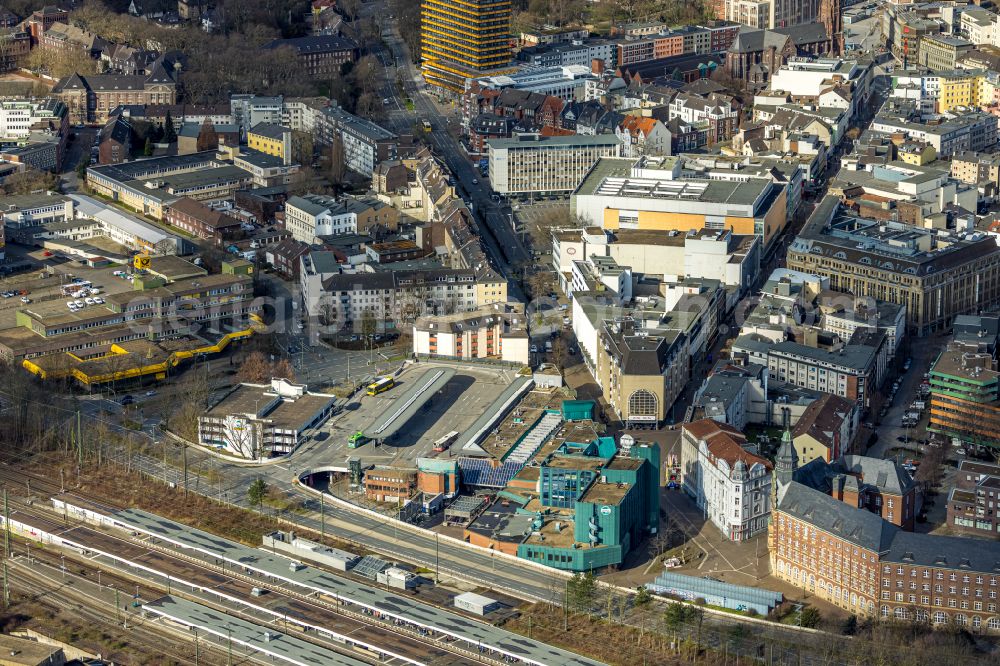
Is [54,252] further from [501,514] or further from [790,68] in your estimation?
[790,68]

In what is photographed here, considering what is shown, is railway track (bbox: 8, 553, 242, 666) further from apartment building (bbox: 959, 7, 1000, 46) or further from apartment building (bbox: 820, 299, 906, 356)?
apartment building (bbox: 959, 7, 1000, 46)

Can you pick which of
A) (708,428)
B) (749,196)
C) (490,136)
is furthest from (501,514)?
(490,136)

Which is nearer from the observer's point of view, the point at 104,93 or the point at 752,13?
the point at 104,93

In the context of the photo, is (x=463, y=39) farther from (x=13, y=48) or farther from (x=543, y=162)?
(x=13, y=48)

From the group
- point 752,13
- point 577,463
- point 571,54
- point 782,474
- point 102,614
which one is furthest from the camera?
point 752,13

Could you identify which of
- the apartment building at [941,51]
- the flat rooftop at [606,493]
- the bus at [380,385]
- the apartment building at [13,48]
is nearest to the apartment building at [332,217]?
the bus at [380,385]

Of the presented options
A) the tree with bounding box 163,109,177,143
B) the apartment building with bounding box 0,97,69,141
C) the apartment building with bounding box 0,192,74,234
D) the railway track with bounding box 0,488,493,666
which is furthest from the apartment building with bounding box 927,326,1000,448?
the apartment building with bounding box 0,97,69,141

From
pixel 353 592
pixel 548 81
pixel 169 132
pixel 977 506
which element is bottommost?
pixel 353 592

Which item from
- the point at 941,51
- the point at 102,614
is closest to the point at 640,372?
the point at 102,614
